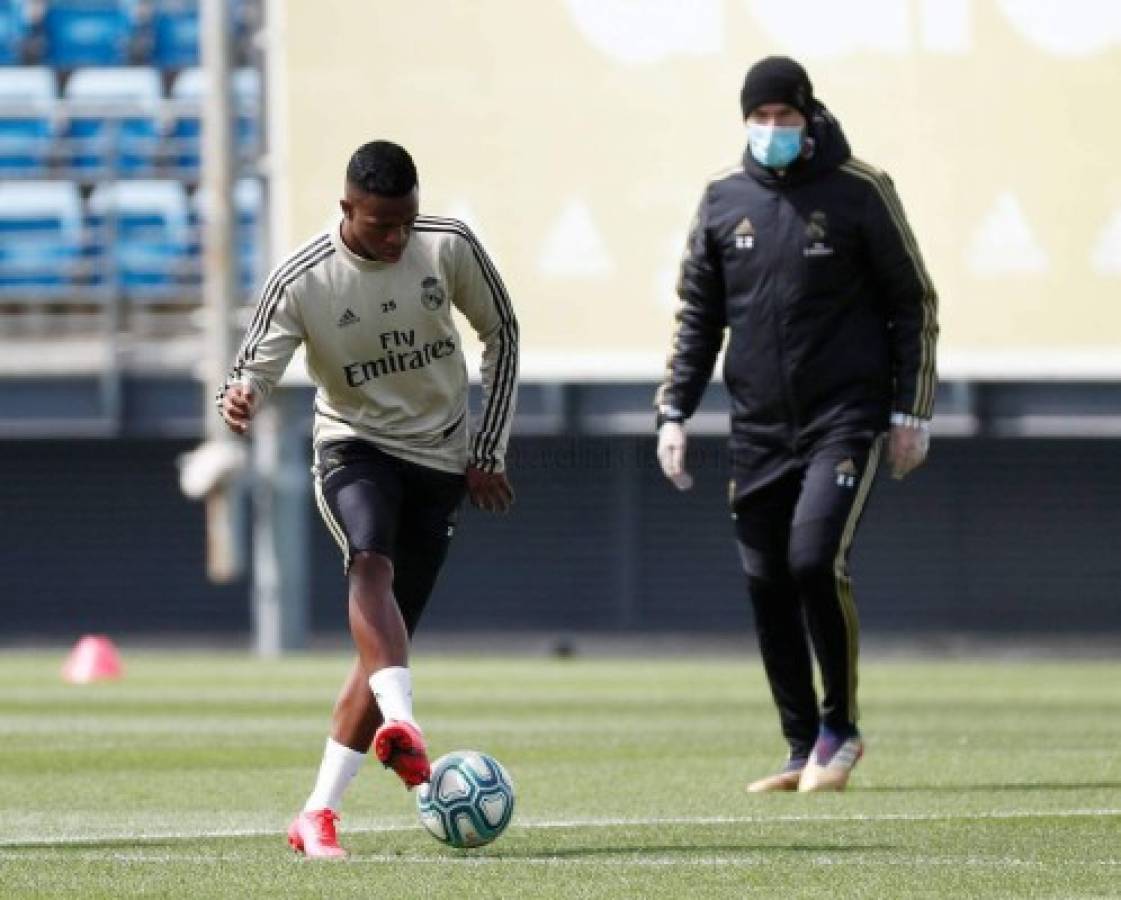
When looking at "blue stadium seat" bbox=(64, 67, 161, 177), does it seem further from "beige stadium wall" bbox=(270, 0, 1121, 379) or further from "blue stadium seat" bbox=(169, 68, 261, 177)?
"beige stadium wall" bbox=(270, 0, 1121, 379)

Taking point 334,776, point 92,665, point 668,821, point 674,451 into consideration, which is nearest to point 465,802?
point 334,776

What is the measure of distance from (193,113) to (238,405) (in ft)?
67.3

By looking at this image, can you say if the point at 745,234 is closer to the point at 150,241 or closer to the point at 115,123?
the point at 150,241

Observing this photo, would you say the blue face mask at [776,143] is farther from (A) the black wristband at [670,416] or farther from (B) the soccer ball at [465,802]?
(B) the soccer ball at [465,802]

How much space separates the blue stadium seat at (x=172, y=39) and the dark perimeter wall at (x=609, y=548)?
3518mm

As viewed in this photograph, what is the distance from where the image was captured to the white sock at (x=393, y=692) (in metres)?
7.17

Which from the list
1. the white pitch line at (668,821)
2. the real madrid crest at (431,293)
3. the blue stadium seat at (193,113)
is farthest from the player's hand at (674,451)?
the blue stadium seat at (193,113)

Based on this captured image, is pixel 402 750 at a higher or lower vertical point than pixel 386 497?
lower

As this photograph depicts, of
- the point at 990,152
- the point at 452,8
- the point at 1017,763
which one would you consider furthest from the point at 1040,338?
the point at 1017,763

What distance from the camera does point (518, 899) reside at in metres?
6.31

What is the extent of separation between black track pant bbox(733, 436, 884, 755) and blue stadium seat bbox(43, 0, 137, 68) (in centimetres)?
1937

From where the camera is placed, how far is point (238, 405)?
7.50 m

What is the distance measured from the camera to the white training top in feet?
25.0

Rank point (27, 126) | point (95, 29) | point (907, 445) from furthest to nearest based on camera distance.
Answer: point (95, 29) → point (27, 126) → point (907, 445)
